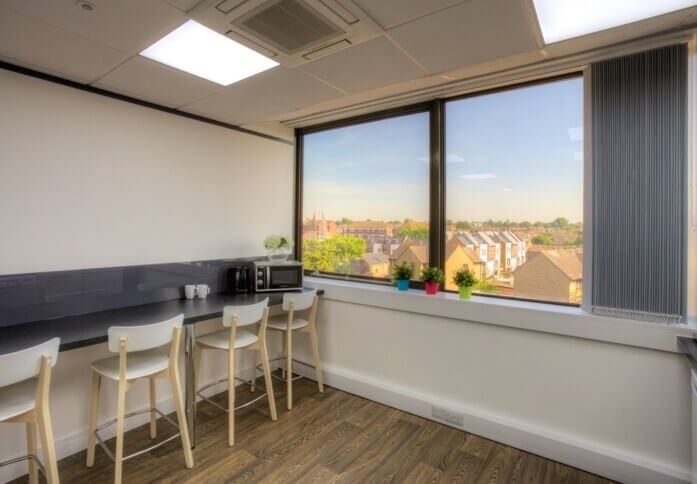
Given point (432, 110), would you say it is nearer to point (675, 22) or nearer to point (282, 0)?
point (675, 22)

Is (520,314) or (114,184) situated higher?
(114,184)

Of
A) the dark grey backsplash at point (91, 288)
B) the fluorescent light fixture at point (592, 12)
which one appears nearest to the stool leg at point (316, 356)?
the dark grey backsplash at point (91, 288)

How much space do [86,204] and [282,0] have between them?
1.96 m

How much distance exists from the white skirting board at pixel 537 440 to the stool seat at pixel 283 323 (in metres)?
0.69

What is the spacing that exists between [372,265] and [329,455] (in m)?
1.68

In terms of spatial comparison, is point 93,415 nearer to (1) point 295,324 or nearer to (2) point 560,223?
(1) point 295,324

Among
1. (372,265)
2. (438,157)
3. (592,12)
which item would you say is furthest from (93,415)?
(592,12)

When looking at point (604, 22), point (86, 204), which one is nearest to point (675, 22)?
point (604, 22)

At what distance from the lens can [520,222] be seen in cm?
276

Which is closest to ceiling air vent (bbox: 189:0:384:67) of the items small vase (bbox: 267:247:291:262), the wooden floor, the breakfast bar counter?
the breakfast bar counter

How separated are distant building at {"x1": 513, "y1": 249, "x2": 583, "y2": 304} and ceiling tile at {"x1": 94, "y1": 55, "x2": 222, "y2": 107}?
256cm

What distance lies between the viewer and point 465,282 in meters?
2.83

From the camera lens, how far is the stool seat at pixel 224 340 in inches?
107

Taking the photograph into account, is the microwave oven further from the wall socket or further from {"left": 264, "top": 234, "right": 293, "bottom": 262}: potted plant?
the wall socket
